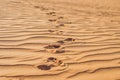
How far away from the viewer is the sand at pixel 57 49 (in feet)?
8.47

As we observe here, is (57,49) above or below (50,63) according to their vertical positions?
above

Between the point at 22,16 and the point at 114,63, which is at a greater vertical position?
the point at 22,16

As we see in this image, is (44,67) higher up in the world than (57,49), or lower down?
lower down

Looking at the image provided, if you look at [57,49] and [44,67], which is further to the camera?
[57,49]

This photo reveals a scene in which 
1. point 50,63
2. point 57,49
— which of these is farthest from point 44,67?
point 57,49

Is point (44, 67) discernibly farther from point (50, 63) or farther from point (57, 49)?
point (57, 49)

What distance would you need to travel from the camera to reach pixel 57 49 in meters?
3.18

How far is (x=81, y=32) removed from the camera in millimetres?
4094

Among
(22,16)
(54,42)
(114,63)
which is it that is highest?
(22,16)

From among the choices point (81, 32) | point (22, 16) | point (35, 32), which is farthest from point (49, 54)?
point (22, 16)

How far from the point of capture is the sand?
102 inches

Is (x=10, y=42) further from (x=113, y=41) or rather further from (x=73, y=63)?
(x=113, y=41)

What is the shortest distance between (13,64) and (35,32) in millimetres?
1271

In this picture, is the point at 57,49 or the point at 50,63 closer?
the point at 50,63
